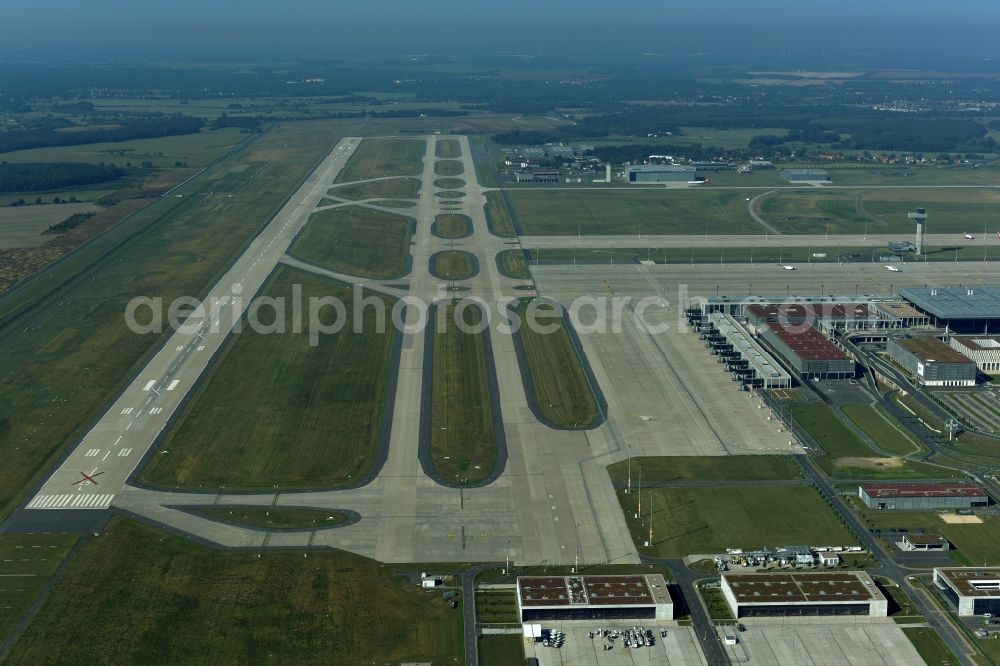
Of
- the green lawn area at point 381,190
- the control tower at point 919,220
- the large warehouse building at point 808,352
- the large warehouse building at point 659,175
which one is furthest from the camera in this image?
the large warehouse building at point 659,175

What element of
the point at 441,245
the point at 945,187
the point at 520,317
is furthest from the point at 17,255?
the point at 945,187

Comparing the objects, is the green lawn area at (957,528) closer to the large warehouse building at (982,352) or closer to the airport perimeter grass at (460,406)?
the airport perimeter grass at (460,406)

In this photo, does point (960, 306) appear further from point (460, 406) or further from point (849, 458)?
point (460, 406)

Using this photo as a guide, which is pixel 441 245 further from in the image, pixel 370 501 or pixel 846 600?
pixel 846 600

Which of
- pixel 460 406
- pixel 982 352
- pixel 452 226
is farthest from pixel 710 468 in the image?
pixel 452 226

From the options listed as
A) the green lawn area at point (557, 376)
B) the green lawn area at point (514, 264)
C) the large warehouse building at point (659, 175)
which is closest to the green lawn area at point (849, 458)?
the green lawn area at point (557, 376)

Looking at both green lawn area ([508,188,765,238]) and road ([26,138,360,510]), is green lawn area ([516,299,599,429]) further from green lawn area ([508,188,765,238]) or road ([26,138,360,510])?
green lawn area ([508,188,765,238])

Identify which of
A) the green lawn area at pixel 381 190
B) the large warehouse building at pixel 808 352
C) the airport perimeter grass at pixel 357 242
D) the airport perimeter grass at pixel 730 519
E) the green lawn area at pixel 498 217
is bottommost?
the airport perimeter grass at pixel 730 519

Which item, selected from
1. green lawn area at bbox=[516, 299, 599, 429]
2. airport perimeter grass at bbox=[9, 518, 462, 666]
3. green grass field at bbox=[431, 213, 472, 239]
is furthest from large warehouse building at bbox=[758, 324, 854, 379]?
green grass field at bbox=[431, 213, 472, 239]

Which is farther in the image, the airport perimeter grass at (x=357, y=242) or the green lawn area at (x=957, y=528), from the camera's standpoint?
the airport perimeter grass at (x=357, y=242)
